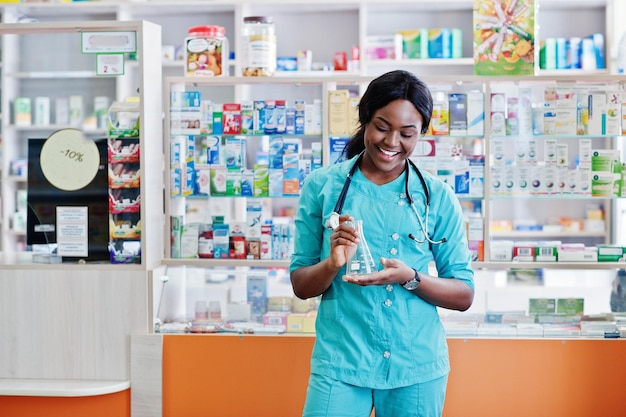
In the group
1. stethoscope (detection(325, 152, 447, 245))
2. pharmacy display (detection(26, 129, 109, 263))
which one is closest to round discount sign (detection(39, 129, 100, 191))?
pharmacy display (detection(26, 129, 109, 263))

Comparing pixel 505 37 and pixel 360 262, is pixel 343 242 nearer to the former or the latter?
pixel 360 262

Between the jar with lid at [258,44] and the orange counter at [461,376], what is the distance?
1.29 meters

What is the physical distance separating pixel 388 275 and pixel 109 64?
2400 mm

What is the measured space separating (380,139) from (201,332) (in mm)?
2199

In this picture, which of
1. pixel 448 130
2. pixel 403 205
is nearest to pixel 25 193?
pixel 448 130

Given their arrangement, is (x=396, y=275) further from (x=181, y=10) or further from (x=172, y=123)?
(x=181, y=10)

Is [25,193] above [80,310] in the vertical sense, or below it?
above

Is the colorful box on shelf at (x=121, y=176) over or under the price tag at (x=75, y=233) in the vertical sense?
over

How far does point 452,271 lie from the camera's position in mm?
2469

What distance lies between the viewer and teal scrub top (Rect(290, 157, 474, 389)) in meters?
2.33

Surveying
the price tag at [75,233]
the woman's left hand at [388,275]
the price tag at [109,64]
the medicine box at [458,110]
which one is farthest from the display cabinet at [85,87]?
the woman's left hand at [388,275]

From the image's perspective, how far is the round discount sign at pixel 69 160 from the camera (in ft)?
14.0

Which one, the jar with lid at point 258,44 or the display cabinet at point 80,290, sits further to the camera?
the jar with lid at point 258,44

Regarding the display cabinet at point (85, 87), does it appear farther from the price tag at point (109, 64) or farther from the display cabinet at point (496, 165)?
the display cabinet at point (496, 165)
